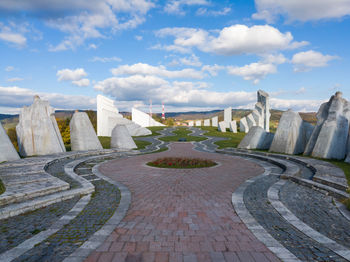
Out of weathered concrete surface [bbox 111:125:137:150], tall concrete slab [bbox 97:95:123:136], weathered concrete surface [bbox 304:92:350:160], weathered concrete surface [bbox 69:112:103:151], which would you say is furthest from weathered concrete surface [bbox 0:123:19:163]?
tall concrete slab [bbox 97:95:123:136]

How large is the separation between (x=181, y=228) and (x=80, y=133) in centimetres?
1402

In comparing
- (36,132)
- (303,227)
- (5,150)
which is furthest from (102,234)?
(36,132)

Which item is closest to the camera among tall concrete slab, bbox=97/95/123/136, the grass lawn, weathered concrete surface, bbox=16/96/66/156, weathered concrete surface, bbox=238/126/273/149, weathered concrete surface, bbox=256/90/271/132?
weathered concrete surface, bbox=16/96/66/156

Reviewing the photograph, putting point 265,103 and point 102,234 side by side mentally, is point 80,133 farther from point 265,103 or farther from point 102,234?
point 265,103

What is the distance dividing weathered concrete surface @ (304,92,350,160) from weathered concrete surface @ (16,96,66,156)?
16.3 m

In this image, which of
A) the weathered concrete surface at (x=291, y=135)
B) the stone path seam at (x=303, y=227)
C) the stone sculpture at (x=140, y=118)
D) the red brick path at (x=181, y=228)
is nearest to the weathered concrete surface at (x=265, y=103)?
the weathered concrete surface at (x=291, y=135)

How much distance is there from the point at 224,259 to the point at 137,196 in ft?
12.2

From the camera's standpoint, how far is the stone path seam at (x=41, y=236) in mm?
3615

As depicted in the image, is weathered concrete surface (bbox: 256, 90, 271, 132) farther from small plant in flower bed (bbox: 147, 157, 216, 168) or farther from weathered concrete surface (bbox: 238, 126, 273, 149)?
small plant in flower bed (bbox: 147, 157, 216, 168)

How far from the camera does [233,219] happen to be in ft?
16.9

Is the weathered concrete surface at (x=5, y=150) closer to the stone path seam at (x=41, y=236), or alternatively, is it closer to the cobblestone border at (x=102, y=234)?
the stone path seam at (x=41, y=236)

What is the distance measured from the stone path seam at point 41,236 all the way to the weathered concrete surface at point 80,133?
1134 centimetres

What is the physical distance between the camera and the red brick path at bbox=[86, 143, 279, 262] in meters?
3.70

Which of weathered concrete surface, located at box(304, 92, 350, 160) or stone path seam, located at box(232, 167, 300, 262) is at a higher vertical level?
weathered concrete surface, located at box(304, 92, 350, 160)
